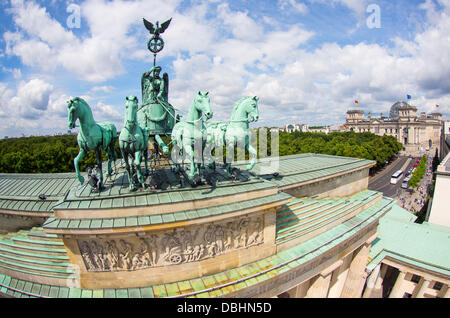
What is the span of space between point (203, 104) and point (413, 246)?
2134 centimetres

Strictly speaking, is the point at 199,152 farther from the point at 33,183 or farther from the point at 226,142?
the point at 33,183

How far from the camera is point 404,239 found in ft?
63.8

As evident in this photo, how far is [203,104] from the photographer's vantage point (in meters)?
9.35

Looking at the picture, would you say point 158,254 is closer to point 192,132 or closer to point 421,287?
point 192,132

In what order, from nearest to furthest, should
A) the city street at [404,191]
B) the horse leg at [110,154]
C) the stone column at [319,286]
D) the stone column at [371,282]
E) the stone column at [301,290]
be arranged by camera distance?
the horse leg at [110,154] → the stone column at [319,286] → the stone column at [301,290] → the stone column at [371,282] → the city street at [404,191]

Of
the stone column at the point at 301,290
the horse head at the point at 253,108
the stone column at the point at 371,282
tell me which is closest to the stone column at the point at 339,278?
the stone column at the point at 301,290

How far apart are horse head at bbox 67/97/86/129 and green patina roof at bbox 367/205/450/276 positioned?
20.8 m

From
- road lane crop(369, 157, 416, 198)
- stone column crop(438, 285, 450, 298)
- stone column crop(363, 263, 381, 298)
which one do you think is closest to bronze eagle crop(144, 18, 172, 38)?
stone column crop(363, 263, 381, 298)

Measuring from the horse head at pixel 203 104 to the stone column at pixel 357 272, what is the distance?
49.8 feet

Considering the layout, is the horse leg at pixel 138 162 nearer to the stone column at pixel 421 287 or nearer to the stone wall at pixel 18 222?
the stone wall at pixel 18 222

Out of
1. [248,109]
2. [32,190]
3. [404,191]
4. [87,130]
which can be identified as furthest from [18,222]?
[404,191]

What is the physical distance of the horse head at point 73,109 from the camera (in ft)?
26.7

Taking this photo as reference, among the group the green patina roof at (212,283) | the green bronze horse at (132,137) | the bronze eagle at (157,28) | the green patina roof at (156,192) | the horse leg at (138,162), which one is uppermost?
the bronze eagle at (157,28)

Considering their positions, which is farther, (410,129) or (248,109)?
(410,129)
